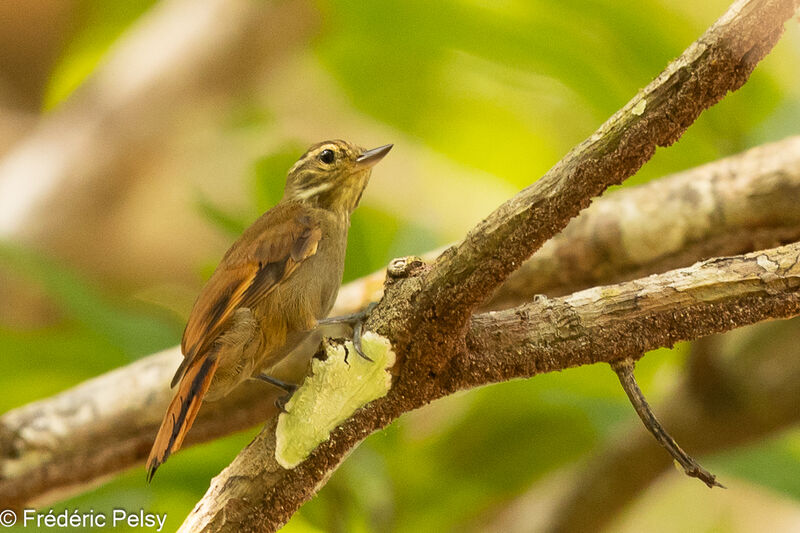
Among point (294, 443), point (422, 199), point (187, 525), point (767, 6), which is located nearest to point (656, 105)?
point (767, 6)

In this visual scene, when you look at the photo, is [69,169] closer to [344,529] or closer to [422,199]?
[422,199]

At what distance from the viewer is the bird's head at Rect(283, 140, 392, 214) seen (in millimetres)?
1427

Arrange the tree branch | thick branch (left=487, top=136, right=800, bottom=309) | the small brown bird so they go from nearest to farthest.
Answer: the small brown bird < thick branch (left=487, top=136, right=800, bottom=309) < the tree branch

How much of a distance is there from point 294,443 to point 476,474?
998 millimetres

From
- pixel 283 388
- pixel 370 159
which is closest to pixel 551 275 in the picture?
pixel 370 159

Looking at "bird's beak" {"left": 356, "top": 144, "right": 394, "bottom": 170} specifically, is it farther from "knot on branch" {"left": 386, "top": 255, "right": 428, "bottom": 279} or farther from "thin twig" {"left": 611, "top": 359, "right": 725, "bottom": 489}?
"thin twig" {"left": 611, "top": 359, "right": 725, "bottom": 489}

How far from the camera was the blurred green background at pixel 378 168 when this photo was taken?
168 cm

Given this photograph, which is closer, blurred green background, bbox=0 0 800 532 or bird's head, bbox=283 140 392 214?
bird's head, bbox=283 140 392 214

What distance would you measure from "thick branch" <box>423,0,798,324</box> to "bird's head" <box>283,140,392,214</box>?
2.02 feet

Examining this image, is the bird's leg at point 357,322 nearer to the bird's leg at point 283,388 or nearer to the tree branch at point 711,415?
the bird's leg at point 283,388

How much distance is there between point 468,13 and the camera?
5.71 ft

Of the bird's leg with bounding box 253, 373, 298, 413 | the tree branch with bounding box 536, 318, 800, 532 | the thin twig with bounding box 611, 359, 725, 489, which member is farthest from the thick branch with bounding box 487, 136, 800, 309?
the thin twig with bounding box 611, 359, 725, 489

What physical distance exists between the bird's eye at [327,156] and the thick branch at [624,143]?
0.65 meters

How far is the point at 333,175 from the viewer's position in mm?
1438
